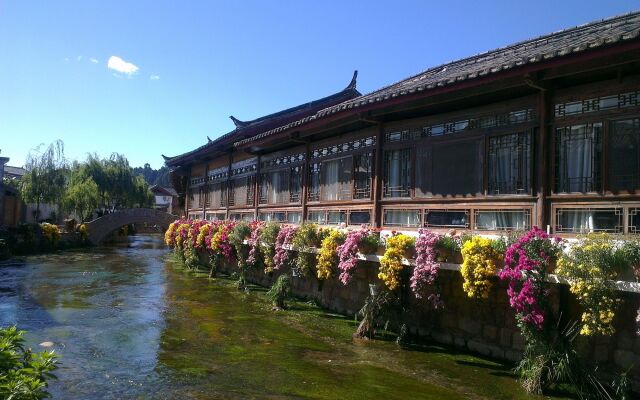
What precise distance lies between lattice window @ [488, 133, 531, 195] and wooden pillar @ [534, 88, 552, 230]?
8.3 inches

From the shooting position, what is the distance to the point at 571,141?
7.21 meters

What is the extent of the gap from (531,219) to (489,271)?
57.4 inches

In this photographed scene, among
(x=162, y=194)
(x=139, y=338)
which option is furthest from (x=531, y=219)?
(x=162, y=194)

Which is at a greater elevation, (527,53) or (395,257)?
(527,53)

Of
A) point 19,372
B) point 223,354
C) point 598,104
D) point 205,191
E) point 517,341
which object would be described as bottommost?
point 223,354

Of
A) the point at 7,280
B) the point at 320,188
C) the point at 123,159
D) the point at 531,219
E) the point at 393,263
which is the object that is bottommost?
the point at 7,280

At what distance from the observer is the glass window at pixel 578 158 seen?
6.93 m

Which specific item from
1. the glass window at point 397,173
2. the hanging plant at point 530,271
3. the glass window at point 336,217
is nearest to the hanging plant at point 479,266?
the hanging plant at point 530,271

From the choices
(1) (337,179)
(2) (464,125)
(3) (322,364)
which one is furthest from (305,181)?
(3) (322,364)

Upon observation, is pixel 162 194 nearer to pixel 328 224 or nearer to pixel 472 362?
pixel 328 224

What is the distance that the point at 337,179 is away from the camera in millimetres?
11859

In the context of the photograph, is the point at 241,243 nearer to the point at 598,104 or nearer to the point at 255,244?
the point at 255,244

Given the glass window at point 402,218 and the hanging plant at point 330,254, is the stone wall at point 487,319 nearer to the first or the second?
the hanging plant at point 330,254

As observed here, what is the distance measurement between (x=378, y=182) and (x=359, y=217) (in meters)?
1.05
